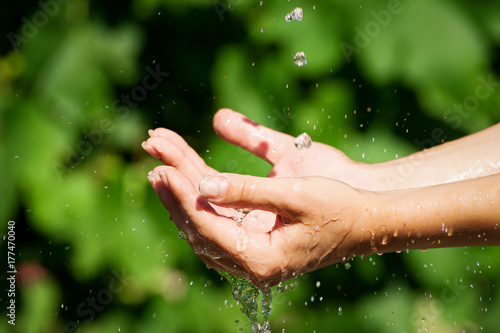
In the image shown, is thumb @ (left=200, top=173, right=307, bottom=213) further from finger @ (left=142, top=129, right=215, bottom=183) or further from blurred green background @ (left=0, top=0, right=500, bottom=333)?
blurred green background @ (left=0, top=0, right=500, bottom=333)

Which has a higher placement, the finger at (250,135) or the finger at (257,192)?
the finger at (257,192)

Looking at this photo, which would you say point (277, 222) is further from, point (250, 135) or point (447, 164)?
point (447, 164)

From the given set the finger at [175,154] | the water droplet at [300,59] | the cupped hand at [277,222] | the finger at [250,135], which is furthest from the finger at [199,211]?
the water droplet at [300,59]

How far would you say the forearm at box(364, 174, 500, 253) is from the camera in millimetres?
943

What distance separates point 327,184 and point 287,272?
166 mm

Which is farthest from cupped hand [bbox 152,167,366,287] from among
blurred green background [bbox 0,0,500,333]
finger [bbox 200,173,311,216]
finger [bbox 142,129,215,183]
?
blurred green background [bbox 0,0,500,333]

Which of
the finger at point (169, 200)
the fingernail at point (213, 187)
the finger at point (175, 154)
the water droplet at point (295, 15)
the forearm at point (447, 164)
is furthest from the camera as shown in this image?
the water droplet at point (295, 15)

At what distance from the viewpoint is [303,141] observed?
127 centimetres

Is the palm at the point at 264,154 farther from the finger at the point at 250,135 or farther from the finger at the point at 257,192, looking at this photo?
the finger at the point at 257,192

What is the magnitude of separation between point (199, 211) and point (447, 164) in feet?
2.04

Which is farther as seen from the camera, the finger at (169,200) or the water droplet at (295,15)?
the water droplet at (295,15)

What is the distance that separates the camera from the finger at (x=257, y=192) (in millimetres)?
864

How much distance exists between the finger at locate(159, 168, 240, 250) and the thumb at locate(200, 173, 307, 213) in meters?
0.04

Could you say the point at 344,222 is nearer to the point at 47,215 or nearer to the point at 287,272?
the point at 287,272
